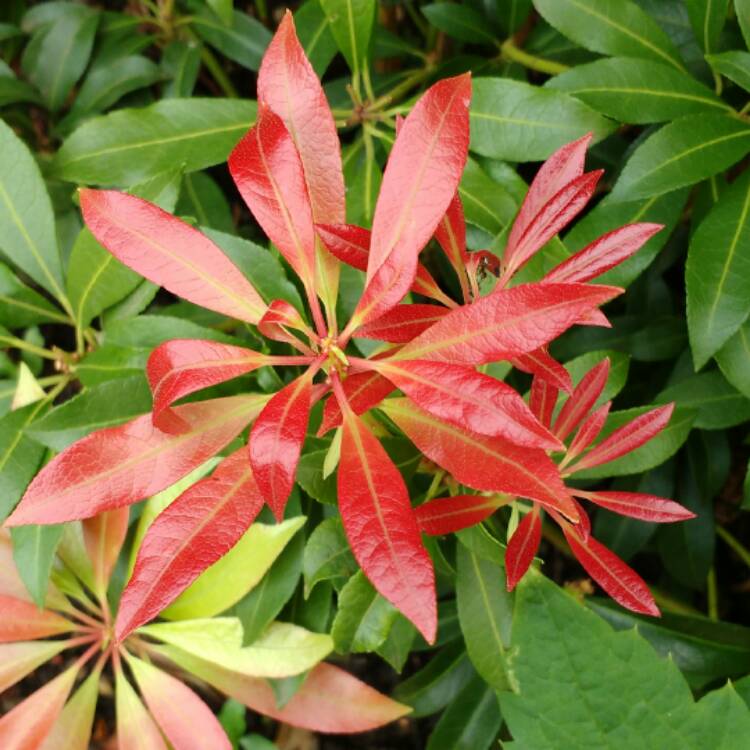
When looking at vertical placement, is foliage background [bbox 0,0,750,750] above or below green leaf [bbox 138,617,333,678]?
above

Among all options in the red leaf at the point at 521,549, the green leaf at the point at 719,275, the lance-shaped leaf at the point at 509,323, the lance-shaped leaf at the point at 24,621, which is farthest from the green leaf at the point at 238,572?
the green leaf at the point at 719,275

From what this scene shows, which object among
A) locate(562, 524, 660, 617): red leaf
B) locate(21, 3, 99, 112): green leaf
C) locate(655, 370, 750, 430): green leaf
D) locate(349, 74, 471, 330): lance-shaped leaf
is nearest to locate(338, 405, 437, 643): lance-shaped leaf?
locate(349, 74, 471, 330): lance-shaped leaf

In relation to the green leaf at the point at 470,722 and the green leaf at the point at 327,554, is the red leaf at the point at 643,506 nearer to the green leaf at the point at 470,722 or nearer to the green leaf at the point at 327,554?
the green leaf at the point at 327,554

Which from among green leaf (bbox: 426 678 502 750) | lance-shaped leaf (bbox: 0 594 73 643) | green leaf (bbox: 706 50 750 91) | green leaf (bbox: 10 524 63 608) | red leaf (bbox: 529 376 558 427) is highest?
green leaf (bbox: 706 50 750 91)

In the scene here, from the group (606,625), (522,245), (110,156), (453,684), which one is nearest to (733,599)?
(453,684)

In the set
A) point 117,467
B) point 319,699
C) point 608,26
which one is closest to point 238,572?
point 319,699

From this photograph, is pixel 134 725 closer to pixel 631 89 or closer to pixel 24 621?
pixel 24 621

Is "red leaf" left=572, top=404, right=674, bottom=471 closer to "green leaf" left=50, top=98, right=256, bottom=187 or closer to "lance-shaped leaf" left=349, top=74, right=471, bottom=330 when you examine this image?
"lance-shaped leaf" left=349, top=74, right=471, bottom=330
